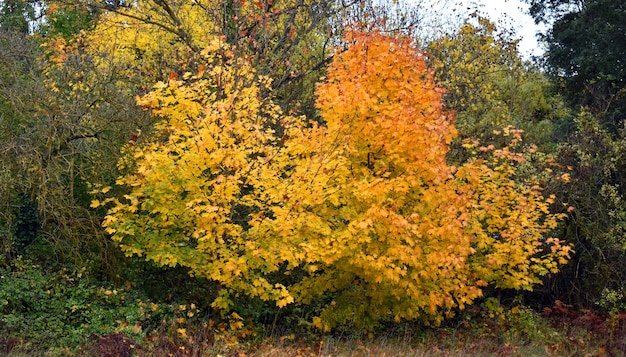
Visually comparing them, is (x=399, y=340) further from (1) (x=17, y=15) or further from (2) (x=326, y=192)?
(1) (x=17, y=15)

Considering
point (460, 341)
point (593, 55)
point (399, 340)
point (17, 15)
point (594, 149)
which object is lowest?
point (460, 341)

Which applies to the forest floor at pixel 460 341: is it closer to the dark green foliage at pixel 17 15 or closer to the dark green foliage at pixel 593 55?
the dark green foliage at pixel 593 55

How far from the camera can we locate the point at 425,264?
9.53 metres

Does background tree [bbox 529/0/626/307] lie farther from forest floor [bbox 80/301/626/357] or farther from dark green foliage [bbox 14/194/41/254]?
dark green foliage [bbox 14/194/41/254]

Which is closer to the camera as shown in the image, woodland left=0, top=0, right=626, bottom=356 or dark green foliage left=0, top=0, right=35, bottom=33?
woodland left=0, top=0, right=626, bottom=356

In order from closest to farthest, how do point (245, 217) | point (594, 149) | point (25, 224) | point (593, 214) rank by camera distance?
point (25, 224), point (245, 217), point (593, 214), point (594, 149)

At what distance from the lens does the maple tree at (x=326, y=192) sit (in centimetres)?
870

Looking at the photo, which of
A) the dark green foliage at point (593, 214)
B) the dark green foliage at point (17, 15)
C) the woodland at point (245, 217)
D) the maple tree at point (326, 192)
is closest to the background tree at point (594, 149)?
the dark green foliage at point (593, 214)

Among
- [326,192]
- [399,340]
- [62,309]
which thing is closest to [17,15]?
[62,309]

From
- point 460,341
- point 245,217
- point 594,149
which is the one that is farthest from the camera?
point 594,149

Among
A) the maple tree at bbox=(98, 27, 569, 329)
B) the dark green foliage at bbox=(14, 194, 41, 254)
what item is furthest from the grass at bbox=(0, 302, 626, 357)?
the dark green foliage at bbox=(14, 194, 41, 254)

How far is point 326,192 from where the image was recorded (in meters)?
8.98

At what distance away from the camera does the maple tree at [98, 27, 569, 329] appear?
8.70 m

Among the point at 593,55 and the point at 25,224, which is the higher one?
the point at 593,55
